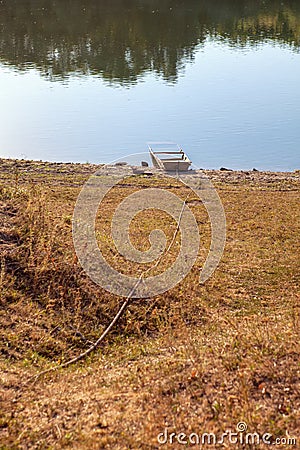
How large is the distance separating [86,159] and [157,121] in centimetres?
514

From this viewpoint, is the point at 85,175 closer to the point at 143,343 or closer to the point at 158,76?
the point at 143,343

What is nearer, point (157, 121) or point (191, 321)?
point (191, 321)

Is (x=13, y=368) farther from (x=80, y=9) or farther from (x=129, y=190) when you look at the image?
(x=80, y=9)

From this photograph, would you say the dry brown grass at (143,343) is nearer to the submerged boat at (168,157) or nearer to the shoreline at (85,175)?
the shoreline at (85,175)

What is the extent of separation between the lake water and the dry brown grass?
1019cm

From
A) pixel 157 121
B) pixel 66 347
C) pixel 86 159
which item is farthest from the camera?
pixel 157 121

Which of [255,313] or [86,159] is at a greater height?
[255,313]

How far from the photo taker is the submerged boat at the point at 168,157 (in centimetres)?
1702

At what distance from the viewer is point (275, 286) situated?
30.4ft

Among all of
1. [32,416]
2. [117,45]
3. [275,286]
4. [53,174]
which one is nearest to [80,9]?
[117,45]

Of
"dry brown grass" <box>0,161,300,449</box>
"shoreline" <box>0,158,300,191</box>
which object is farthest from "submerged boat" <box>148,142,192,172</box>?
"dry brown grass" <box>0,161,300,449</box>

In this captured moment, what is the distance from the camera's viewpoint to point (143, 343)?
754 cm

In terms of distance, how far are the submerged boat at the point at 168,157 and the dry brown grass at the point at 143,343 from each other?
5.26 metres

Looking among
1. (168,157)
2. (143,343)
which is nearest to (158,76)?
(168,157)
